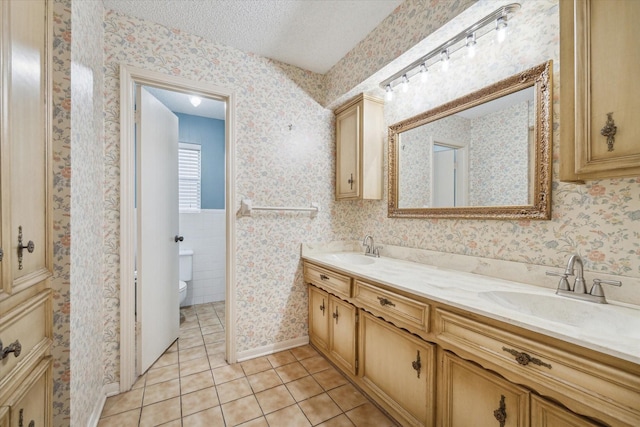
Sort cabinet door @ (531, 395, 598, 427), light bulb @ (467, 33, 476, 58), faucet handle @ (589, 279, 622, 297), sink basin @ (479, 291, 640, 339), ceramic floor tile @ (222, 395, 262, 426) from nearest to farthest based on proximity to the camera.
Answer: cabinet door @ (531, 395, 598, 427) → sink basin @ (479, 291, 640, 339) → faucet handle @ (589, 279, 622, 297) → light bulb @ (467, 33, 476, 58) → ceramic floor tile @ (222, 395, 262, 426)

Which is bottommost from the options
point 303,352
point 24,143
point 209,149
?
point 303,352

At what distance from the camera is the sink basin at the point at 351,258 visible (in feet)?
7.32

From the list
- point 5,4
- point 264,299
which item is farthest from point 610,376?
point 264,299

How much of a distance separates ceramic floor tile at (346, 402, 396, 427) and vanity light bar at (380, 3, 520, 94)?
2.11m

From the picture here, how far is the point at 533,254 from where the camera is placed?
134cm

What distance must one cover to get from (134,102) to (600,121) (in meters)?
2.58

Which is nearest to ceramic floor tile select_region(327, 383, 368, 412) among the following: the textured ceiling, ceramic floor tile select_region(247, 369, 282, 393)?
ceramic floor tile select_region(247, 369, 282, 393)

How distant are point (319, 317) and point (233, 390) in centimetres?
80

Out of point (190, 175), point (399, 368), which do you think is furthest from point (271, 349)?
point (190, 175)

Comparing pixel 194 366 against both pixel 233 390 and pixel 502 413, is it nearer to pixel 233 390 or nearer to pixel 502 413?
pixel 233 390

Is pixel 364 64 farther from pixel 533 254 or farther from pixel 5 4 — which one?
pixel 5 4

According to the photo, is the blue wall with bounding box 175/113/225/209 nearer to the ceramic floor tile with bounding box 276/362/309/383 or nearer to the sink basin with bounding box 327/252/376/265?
the sink basin with bounding box 327/252/376/265

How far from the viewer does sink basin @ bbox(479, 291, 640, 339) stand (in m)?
0.95

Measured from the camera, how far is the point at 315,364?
6.97ft
